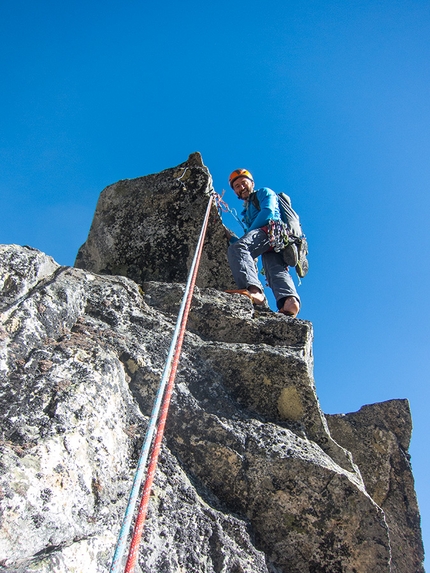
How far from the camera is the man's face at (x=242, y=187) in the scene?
20.3 ft

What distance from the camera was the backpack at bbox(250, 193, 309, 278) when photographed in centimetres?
548

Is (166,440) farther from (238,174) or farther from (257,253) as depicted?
(238,174)

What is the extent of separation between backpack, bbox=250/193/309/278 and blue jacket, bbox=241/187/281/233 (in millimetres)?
84

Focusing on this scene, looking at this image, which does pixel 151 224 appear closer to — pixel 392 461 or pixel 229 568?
pixel 392 461

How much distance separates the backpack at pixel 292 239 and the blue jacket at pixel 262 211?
84 mm

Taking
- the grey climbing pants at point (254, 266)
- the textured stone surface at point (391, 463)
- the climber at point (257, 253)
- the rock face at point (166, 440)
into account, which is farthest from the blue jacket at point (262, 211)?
the textured stone surface at point (391, 463)

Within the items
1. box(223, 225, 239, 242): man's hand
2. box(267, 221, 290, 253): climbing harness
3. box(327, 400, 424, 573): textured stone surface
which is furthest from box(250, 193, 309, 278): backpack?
box(327, 400, 424, 573): textured stone surface

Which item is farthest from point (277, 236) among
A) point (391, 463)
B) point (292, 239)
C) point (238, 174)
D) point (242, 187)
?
point (391, 463)

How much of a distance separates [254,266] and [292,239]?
2.25ft

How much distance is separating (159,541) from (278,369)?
1394 millimetres

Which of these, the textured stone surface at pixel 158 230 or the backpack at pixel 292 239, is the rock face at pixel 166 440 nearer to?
the textured stone surface at pixel 158 230

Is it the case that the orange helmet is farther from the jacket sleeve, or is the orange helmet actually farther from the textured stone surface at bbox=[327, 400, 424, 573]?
the textured stone surface at bbox=[327, 400, 424, 573]

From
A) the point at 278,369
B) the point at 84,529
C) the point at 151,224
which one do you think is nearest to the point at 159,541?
the point at 84,529

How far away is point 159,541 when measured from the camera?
6.97 ft
